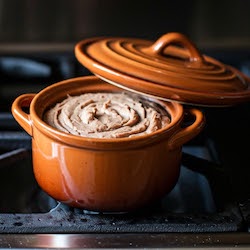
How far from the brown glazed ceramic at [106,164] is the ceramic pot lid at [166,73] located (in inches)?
1.3

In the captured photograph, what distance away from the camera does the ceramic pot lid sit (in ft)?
2.57

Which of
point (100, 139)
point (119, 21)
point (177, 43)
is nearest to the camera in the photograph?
point (100, 139)

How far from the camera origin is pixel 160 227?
730 mm

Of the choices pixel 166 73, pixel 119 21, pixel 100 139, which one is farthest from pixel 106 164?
pixel 119 21

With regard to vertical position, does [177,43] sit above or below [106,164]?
above

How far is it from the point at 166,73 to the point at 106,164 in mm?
168

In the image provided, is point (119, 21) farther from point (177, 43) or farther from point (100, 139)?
point (100, 139)

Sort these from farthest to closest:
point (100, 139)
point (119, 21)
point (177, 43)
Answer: point (119, 21) < point (177, 43) < point (100, 139)

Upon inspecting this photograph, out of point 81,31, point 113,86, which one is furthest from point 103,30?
point 113,86

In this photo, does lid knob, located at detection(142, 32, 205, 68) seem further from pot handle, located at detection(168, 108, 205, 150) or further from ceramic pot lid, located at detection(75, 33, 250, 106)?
pot handle, located at detection(168, 108, 205, 150)

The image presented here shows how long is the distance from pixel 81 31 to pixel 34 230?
24.0 inches

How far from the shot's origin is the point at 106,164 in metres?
0.71

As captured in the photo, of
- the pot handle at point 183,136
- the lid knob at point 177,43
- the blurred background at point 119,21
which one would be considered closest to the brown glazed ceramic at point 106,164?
the pot handle at point 183,136

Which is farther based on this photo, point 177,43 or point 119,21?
point 119,21
